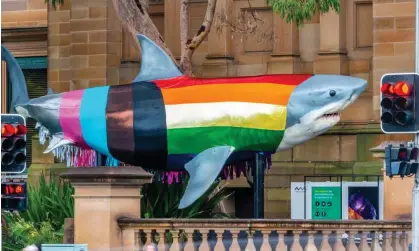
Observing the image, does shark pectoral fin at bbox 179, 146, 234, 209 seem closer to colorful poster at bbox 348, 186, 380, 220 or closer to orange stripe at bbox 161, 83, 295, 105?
orange stripe at bbox 161, 83, 295, 105

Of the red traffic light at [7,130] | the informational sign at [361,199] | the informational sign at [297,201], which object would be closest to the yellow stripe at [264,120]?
the informational sign at [361,199]

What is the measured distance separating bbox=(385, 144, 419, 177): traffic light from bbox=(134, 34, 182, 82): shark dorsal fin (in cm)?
764

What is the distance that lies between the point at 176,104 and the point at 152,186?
1878 mm

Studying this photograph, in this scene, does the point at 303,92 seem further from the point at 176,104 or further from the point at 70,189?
the point at 70,189

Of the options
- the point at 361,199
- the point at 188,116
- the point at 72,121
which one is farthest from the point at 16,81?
the point at 361,199

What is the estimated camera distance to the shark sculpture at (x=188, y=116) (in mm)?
30344

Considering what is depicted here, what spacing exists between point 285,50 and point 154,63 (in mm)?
8909

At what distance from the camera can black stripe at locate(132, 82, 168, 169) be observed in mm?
30844

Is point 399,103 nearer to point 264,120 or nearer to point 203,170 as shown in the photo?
point 264,120

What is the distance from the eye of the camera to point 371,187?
115ft

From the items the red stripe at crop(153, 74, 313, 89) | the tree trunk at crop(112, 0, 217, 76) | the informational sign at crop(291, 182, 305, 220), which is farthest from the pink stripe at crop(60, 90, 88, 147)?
the informational sign at crop(291, 182, 305, 220)

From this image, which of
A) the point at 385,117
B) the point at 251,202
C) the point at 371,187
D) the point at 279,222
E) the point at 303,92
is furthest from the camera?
the point at 251,202

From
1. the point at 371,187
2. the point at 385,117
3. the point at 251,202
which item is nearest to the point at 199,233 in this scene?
the point at 385,117

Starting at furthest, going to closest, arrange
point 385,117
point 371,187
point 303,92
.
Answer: point 371,187 → point 303,92 → point 385,117
